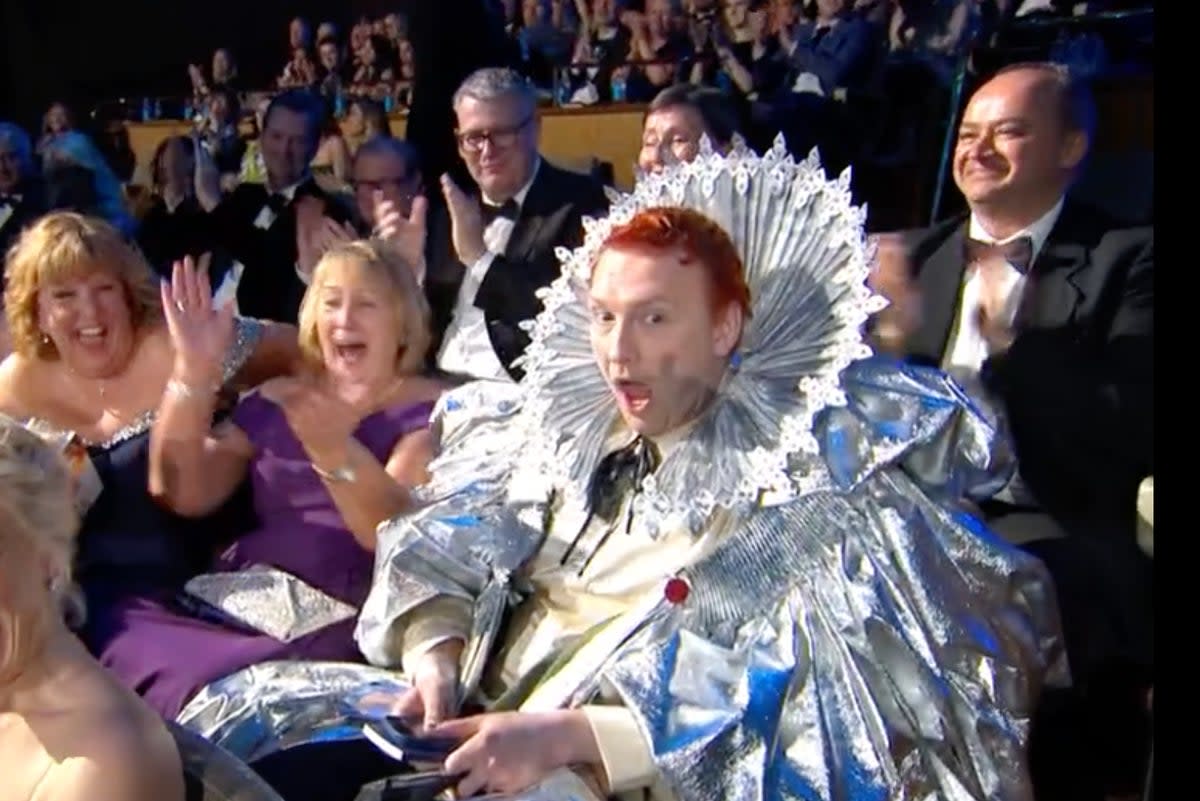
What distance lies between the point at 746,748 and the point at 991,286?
0.56 m

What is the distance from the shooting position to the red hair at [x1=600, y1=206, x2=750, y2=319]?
1.53 m

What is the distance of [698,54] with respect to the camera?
1750mm

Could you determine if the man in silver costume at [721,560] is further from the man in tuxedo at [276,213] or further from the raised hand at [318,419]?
the man in tuxedo at [276,213]

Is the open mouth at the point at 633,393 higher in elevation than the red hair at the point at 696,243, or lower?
lower

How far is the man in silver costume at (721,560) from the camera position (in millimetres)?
1423

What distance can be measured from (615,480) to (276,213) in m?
0.77

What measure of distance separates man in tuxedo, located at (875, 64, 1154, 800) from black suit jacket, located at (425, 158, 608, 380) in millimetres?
415

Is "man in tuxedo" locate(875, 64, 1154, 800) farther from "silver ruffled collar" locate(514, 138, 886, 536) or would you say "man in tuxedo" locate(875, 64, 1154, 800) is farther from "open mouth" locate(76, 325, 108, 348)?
"open mouth" locate(76, 325, 108, 348)

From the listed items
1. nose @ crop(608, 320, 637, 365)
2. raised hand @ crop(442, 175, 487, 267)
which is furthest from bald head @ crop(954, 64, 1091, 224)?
raised hand @ crop(442, 175, 487, 267)

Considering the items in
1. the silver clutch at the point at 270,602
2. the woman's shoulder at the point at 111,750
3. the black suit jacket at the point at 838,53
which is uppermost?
the black suit jacket at the point at 838,53

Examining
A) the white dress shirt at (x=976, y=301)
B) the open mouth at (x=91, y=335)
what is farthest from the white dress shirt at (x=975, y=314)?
the open mouth at (x=91, y=335)

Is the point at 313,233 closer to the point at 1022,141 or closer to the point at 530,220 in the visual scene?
the point at 530,220

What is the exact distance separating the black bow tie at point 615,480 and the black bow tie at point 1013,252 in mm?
399

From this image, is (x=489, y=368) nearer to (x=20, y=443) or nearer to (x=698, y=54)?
(x=698, y=54)
